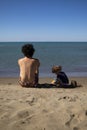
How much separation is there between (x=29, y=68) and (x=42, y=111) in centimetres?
270

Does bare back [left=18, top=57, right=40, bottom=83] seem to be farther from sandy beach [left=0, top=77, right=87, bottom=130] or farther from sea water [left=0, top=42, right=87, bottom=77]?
sea water [left=0, top=42, right=87, bottom=77]

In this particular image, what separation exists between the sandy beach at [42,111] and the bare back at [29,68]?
1.39m

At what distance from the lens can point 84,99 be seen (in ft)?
17.5

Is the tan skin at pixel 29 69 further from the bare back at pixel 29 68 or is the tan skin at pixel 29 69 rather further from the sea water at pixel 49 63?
the sea water at pixel 49 63

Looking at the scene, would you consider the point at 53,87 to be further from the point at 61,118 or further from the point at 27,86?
the point at 61,118

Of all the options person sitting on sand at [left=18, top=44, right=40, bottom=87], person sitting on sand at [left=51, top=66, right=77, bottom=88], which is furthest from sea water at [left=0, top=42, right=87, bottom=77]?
person sitting on sand at [left=18, top=44, right=40, bottom=87]

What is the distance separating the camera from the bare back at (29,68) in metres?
7.02

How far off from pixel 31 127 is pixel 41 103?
114 centimetres

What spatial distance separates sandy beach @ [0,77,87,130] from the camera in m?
3.92

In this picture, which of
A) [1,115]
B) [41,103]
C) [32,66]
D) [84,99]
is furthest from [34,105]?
[32,66]

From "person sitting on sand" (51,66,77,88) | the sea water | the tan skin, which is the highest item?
the tan skin

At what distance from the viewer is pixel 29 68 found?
277 inches

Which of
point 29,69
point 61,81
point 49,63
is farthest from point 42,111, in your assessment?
point 49,63

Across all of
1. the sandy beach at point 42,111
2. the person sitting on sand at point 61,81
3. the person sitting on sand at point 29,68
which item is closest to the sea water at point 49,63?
the person sitting on sand at point 61,81
